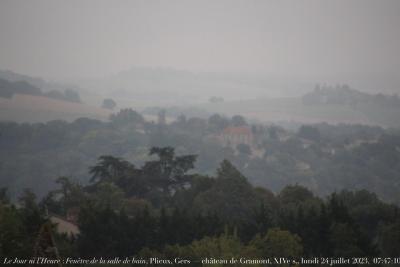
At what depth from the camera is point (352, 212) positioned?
40844 millimetres

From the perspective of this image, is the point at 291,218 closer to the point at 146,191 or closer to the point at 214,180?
the point at 214,180

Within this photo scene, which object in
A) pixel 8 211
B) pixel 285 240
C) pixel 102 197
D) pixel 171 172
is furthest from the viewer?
pixel 171 172

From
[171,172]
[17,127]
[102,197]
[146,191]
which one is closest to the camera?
[102,197]

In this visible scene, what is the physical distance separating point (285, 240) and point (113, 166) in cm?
3047

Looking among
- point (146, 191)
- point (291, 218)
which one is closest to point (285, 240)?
point (291, 218)

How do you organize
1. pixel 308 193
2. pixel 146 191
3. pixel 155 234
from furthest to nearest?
1. pixel 146 191
2. pixel 308 193
3. pixel 155 234

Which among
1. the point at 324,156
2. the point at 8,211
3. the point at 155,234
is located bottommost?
the point at 324,156

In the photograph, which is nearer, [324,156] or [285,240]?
[285,240]

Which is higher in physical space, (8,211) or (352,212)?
(8,211)

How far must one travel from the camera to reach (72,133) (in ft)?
511

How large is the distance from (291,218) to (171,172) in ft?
85.3

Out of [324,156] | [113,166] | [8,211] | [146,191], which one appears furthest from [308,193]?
[324,156]

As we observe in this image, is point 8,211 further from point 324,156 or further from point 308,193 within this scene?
point 324,156

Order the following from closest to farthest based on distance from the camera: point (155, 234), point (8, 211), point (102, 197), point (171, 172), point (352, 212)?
point (8, 211), point (155, 234), point (352, 212), point (102, 197), point (171, 172)
